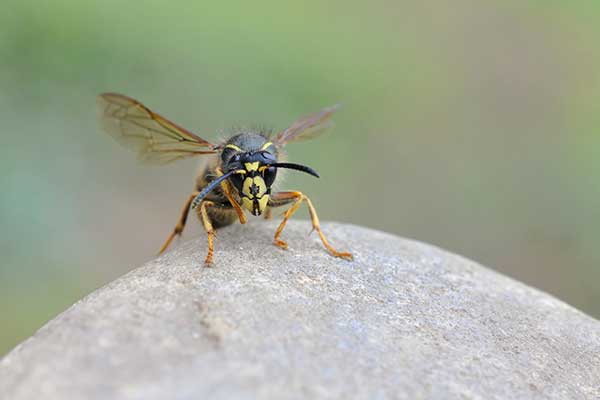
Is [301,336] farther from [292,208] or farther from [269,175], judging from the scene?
[292,208]

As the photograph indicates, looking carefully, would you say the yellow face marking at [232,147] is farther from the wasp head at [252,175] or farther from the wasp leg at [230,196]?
the wasp leg at [230,196]

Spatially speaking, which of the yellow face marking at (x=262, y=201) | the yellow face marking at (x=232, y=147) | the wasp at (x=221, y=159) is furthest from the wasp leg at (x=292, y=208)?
the yellow face marking at (x=232, y=147)

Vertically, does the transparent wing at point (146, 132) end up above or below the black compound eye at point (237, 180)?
above

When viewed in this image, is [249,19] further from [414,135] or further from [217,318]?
[217,318]

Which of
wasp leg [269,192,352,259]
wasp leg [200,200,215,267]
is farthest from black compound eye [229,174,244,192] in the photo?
wasp leg [269,192,352,259]

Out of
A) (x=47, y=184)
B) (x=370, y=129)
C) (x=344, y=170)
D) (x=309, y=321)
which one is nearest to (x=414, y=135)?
(x=370, y=129)

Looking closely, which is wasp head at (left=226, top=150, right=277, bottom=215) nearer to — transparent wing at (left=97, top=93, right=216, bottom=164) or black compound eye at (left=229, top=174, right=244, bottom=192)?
black compound eye at (left=229, top=174, right=244, bottom=192)
